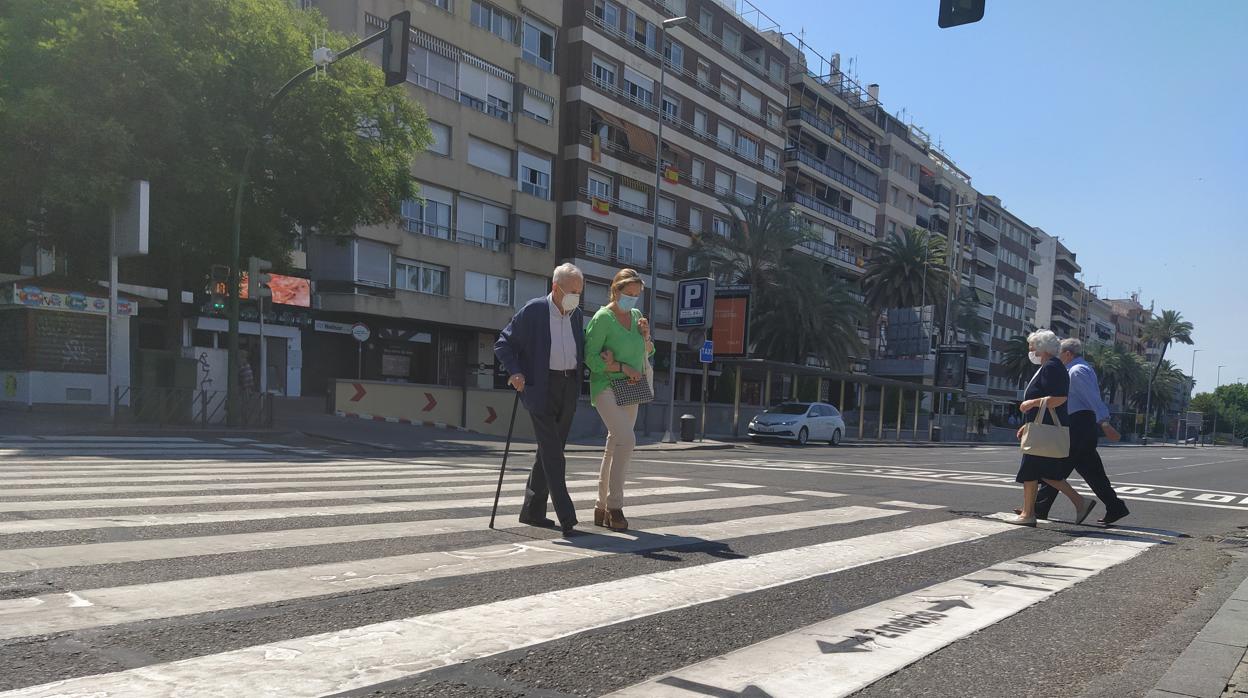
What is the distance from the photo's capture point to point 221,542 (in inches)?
188

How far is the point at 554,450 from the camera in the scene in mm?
5555

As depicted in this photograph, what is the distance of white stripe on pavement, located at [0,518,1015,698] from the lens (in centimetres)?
261

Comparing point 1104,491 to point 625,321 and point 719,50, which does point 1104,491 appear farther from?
point 719,50

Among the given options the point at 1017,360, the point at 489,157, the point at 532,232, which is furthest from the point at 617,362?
the point at 1017,360

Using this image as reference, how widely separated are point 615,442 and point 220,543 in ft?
7.98

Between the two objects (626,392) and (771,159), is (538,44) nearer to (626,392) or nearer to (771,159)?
(771,159)

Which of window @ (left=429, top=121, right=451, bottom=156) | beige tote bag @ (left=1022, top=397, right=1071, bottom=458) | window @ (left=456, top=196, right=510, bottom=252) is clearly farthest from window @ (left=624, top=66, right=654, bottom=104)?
beige tote bag @ (left=1022, top=397, right=1071, bottom=458)

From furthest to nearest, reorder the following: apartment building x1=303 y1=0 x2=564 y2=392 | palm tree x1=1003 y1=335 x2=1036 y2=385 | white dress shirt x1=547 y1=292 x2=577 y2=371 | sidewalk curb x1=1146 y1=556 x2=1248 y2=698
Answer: palm tree x1=1003 y1=335 x2=1036 y2=385 < apartment building x1=303 y1=0 x2=564 y2=392 < white dress shirt x1=547 y1=292 x2=577 y2=371 < sidewalk curb x1=1146 y1=556 x2=1248 y2=698

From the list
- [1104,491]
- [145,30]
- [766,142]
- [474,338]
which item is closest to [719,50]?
[766,142]

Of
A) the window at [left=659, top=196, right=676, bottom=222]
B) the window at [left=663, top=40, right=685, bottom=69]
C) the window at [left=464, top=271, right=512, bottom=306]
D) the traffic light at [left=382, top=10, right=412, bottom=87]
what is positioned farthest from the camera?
the window at [left=663, top=40, right=685, bottom=69]

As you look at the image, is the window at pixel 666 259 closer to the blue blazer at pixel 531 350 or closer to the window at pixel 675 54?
the window at pixel 675 54

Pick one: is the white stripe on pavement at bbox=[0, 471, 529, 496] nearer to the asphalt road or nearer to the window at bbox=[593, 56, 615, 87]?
the asphalt road

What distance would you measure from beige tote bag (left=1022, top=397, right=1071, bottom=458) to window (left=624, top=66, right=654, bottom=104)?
124ft

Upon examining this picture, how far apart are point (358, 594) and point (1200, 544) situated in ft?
22.6
